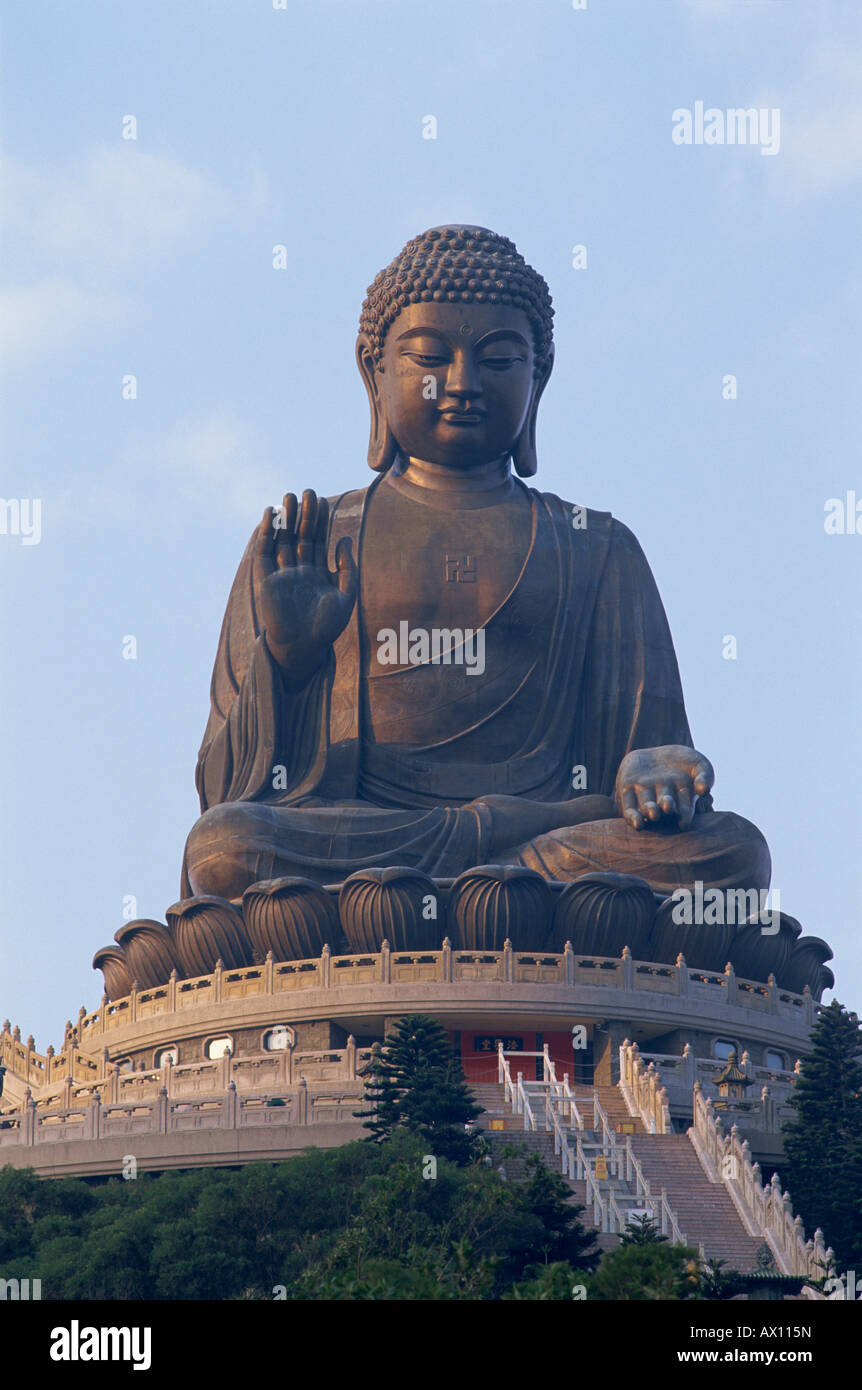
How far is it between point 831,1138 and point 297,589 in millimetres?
Answer: 9504

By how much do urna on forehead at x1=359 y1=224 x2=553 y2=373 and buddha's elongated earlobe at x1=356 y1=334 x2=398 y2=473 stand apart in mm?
202

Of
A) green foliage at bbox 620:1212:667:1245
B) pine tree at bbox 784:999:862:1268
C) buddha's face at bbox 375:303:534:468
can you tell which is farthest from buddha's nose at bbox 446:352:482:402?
green foliage at bbox 620:1212:667:1245

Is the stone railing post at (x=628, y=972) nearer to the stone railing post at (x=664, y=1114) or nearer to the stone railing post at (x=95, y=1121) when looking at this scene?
the stone railing post at (x=664, y=1114)

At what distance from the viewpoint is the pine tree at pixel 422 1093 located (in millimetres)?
16672

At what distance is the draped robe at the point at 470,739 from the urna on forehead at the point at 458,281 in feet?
5.95

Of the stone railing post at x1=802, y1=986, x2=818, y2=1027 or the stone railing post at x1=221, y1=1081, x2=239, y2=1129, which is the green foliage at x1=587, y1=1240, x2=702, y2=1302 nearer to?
the stone railing post at x1=221, y1=1081, x2=239, y2=1129

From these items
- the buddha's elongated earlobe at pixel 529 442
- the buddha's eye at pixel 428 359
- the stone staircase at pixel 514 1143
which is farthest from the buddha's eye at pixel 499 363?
the stone staircase at pixel 514 1143

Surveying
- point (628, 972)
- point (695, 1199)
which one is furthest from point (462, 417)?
point (695, 1199)
